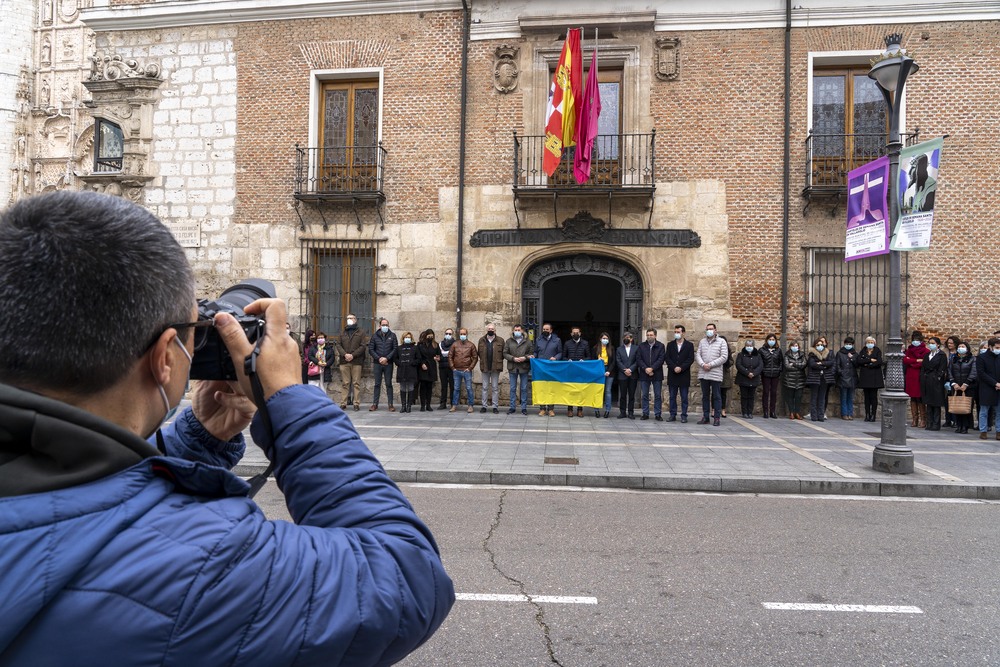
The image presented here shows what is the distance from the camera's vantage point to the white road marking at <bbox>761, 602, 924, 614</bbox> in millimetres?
4008

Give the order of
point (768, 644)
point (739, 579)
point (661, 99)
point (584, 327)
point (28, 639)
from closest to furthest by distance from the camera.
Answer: point (28, 639) < point (768, 644) < point (739, 579) < point (661, 99) < point (584, 327)

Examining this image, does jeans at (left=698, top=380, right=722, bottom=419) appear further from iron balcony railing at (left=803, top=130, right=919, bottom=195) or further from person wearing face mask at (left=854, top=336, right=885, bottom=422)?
iron balcony railing at (left=803, top=130, right=919, bottom=195)

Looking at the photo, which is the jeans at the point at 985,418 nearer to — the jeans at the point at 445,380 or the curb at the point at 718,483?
the curb at the point at 718,483

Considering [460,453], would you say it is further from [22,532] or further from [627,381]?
[22,532]

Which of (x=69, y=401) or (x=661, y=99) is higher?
(x=661, y=99)

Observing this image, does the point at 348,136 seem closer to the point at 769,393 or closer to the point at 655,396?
the point at 655,396

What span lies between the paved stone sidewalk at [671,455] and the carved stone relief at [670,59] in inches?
314

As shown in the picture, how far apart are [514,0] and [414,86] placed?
3123mm

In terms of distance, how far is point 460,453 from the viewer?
9227 millimetres

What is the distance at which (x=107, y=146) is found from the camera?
1698 centimetres

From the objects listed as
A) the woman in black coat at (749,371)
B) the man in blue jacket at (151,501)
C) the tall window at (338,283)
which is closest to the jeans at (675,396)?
the woman in black coat at (749,371)

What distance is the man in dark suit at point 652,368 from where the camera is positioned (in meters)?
13.4

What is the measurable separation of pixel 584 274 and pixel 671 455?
6.75 meters

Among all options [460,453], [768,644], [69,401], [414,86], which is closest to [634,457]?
[460,453]
